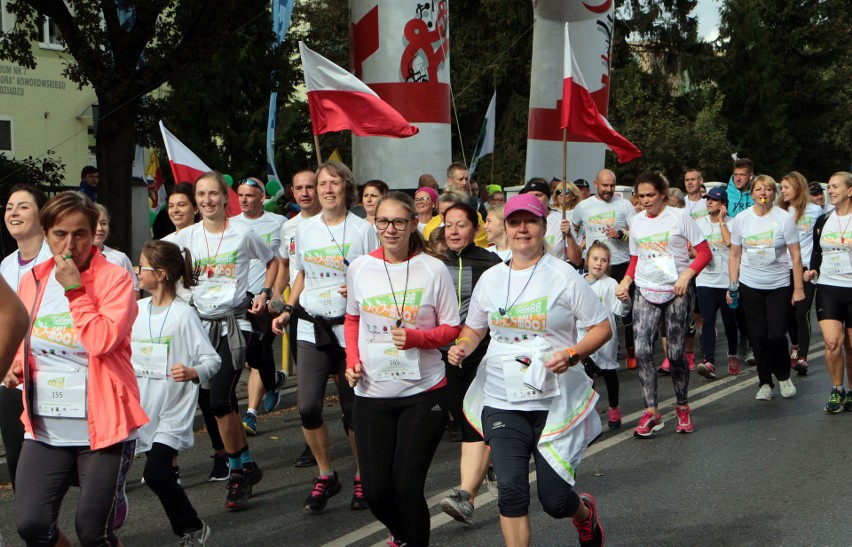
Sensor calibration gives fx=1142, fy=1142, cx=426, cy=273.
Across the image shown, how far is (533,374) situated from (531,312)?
282mm

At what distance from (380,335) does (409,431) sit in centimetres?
48

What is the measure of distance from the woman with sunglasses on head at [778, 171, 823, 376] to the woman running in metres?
1.51

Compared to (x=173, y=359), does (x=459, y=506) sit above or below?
below

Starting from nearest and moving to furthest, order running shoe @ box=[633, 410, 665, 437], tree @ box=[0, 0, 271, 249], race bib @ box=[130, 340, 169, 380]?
1. race bib @ box=[130, 340, 169, 380]
2. running shoe @ box=[633, 410, 665, 437]
3. tree @ box=[0, 0, 271, 249]

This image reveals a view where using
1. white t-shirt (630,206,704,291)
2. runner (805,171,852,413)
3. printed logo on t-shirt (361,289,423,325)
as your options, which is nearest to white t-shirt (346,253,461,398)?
printed logo on t-shirt (361,289,423,325)

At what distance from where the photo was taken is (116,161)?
16234mm

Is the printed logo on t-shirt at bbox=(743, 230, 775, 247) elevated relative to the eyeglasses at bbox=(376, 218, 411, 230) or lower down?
lower down

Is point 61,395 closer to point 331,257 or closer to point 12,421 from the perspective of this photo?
point 12,421

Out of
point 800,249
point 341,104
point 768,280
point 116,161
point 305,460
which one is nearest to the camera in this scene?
point 305,460

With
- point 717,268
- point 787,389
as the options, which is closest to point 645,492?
point 787,389

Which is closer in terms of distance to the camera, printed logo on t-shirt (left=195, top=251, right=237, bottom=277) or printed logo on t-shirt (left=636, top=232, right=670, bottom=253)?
printed logo on t-shirt (left=195, top=251, right=237, bottom=277)

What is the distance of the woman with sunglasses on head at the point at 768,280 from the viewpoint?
31.9 ft

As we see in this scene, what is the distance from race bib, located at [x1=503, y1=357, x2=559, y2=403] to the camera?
16.6 ft

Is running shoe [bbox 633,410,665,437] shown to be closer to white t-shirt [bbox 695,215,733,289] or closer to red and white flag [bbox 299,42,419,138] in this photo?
red and white flag [bbox 299,42,419,138]
